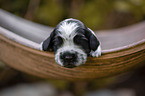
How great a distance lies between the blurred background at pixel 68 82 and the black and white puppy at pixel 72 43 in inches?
43.8

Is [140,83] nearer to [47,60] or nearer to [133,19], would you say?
[133,19]

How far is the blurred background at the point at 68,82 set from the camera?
1.87 meters

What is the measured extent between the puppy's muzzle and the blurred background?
1.12 meters

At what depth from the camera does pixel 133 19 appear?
7.78 feet

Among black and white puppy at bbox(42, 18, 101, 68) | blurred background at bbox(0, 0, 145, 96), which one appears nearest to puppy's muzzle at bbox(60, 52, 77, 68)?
black and white puppy at bbox(42, 18, 101, 68)

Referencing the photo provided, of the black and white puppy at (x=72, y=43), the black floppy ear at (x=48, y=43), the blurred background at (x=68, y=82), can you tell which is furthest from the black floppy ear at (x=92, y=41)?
the blurred background at (x=68, y=82)

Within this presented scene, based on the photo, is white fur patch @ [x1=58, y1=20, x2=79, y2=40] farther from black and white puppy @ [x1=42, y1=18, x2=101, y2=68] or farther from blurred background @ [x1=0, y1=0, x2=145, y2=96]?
blurred background @ [x1=0, y1=0, x2=145, y2=96]

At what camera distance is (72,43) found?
72 centimetres

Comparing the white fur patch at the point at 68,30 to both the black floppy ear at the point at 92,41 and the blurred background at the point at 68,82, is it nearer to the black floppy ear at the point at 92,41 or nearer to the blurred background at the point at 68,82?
the black floppy ear at the point at 92,41

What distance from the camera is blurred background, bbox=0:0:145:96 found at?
1.87 m

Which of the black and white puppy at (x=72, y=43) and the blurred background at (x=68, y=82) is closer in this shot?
the black and white puppy at (x=72, y=43)

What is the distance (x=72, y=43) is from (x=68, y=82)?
4.20ft

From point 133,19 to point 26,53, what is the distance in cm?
186

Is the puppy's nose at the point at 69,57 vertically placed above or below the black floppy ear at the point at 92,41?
below
